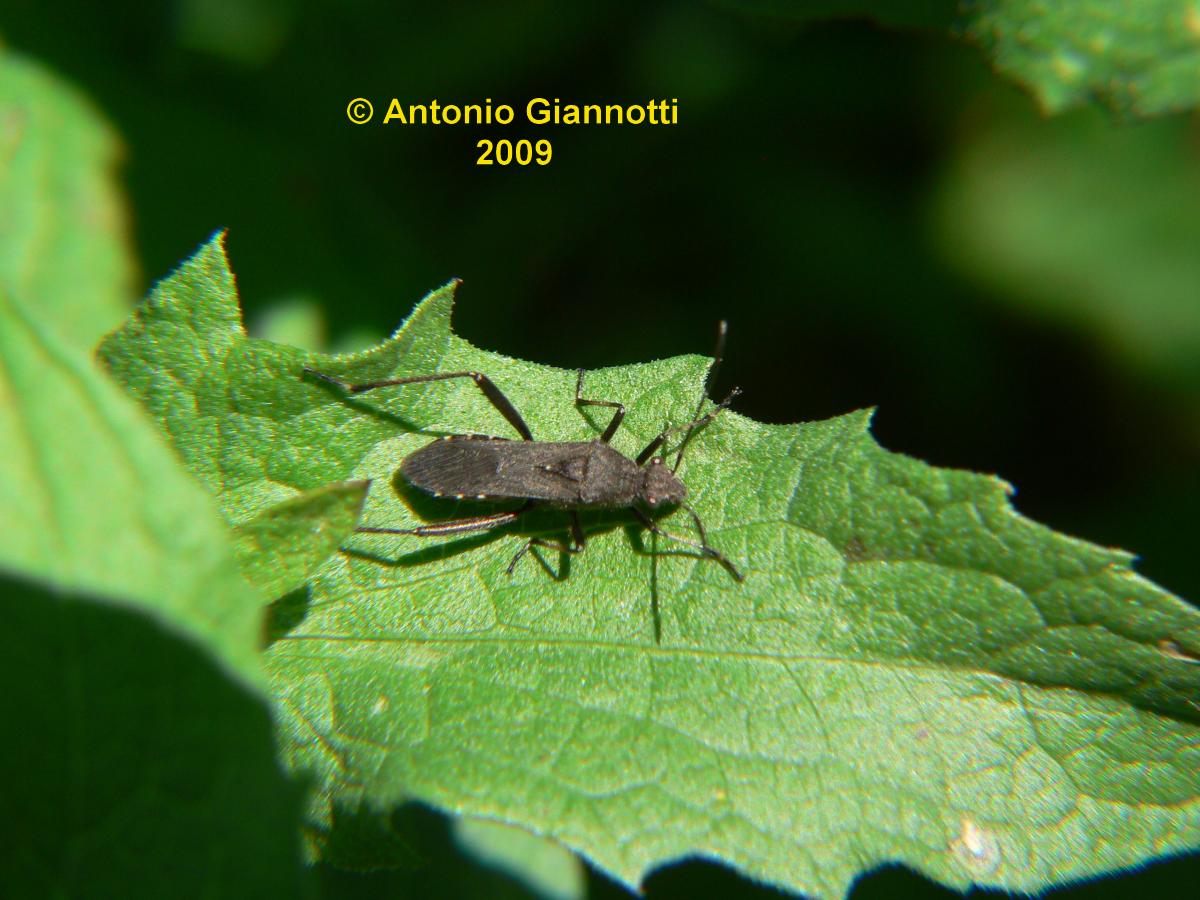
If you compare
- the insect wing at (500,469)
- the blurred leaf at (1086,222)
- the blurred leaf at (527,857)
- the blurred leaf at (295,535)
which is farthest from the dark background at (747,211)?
the blurred leaf at (527,857)

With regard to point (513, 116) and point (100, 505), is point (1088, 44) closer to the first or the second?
point (513, 116)

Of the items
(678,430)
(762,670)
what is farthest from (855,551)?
(678,430)

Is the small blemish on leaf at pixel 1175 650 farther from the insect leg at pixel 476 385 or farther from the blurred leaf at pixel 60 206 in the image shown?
the blurred leaf at pixel 60 206

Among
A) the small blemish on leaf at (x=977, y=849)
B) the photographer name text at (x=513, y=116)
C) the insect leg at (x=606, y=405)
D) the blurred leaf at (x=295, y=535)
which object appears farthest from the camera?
the photographer name text at (x=513, y=116)

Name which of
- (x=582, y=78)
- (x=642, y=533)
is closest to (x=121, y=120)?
(x=582, y=78)

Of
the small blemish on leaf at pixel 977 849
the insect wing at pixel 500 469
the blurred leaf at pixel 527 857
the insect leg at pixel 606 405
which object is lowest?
the blurred leaf at pixel 527 857

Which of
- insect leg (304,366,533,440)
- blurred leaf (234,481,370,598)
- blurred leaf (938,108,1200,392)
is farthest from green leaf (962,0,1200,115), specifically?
blurred leaf (234,481,370,598)

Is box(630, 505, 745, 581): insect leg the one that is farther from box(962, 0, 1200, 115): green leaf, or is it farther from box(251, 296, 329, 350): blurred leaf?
box(962, 0, 1200, 115): green leaf
